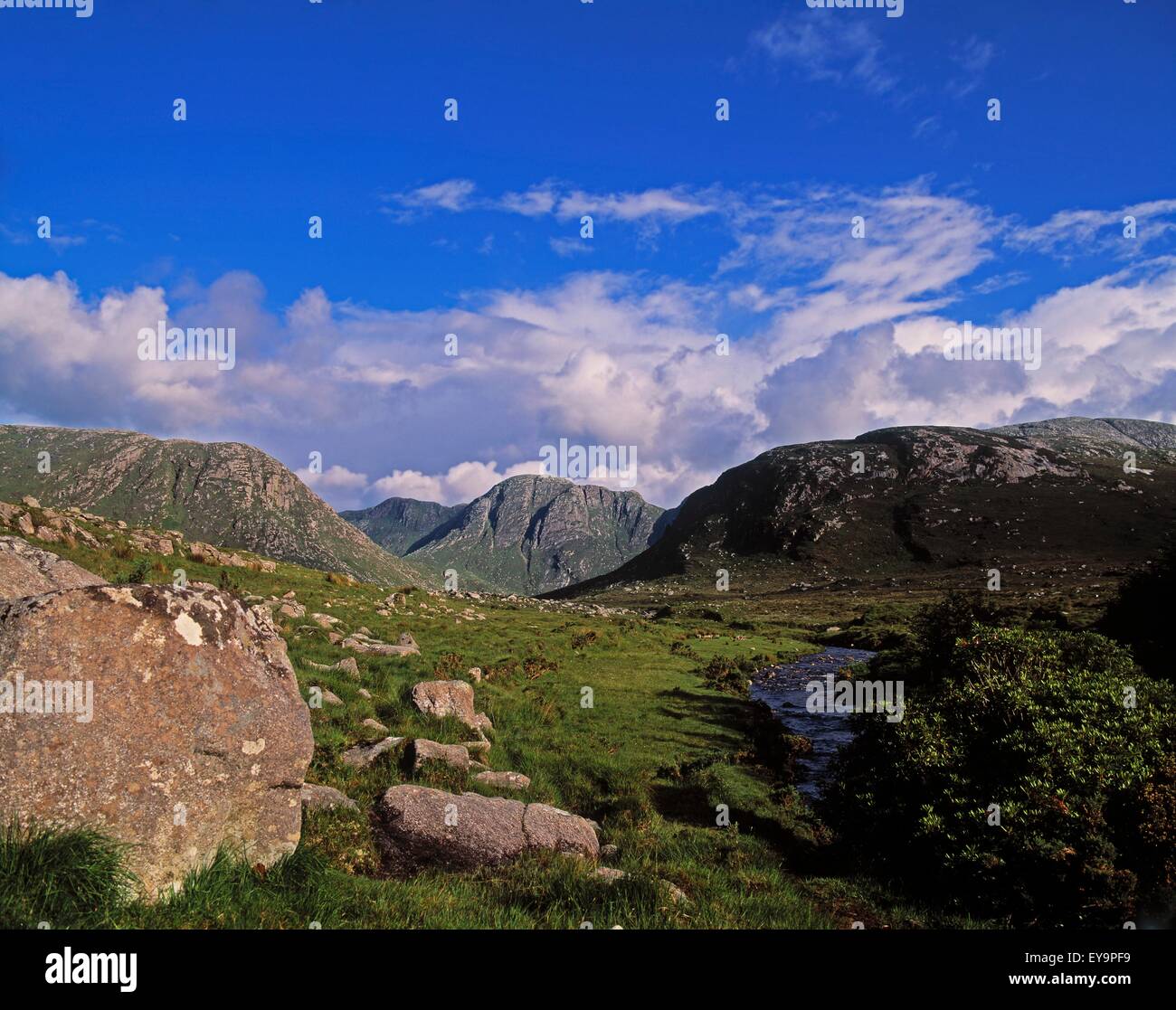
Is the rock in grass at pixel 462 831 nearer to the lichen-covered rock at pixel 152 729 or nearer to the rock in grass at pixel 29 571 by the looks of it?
the lichen-covered rock at pixel 152 729

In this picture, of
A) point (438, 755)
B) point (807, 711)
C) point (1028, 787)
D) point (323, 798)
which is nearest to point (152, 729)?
point (323, 798)

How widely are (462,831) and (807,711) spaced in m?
22.7

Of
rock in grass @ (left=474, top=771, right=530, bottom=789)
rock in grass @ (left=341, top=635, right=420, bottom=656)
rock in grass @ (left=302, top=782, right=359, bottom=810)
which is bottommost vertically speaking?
rock in grass @ (left=474, top=771, right=530, bottom=789)

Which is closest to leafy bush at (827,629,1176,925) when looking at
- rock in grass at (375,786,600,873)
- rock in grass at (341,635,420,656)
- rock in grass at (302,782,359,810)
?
rock in grass at (375,786,600,873)

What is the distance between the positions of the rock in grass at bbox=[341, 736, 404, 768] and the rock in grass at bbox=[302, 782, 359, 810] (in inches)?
85.9

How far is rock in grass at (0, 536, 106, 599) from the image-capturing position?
1051cm

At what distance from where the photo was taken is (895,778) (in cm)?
1429

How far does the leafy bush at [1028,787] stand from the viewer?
10578mm

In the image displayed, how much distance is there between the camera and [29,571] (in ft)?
36.9

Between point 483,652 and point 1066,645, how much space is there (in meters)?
23.4

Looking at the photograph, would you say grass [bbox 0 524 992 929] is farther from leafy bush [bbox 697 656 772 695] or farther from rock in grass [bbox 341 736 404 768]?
leafy bush [bbox 697 656 772 695]

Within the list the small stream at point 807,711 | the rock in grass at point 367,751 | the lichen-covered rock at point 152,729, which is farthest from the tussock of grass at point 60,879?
the small stream at point 807,711

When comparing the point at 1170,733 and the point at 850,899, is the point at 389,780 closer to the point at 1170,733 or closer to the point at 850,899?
the point at 850,899
